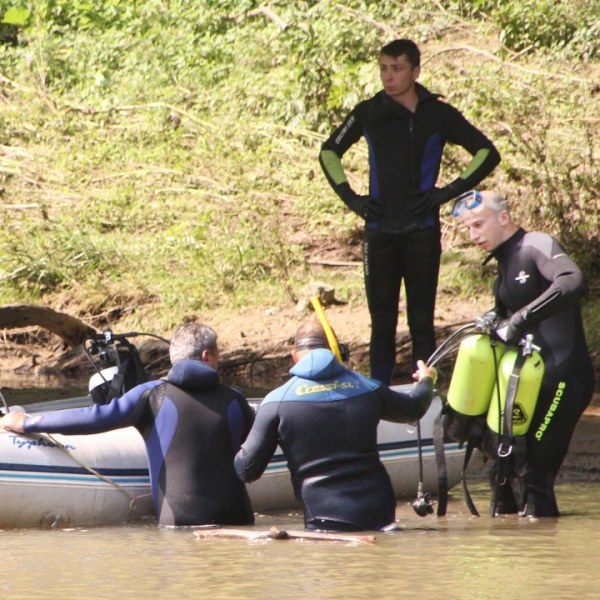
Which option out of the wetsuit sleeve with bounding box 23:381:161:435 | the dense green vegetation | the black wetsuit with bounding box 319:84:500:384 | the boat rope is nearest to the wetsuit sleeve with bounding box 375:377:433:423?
the wetsuit sleeve with bounding box 23:381:161:435

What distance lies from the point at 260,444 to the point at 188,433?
58cm

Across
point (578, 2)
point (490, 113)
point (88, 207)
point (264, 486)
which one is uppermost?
point (578, 2)

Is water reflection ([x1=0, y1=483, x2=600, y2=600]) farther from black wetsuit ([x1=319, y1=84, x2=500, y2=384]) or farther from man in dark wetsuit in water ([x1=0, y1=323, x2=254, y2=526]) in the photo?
black wetsuit ([x1=319, y1=84, x2=500, y2=384])

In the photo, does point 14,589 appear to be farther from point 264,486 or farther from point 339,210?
point 339,210

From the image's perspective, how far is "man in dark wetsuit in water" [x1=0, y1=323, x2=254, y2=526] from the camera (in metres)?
6.84

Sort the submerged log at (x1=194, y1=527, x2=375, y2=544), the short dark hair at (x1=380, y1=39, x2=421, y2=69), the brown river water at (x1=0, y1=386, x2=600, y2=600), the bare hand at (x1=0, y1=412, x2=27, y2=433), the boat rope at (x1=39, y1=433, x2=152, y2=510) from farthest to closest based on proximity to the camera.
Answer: the short dark hair at (x1=380, y1=39, x2=421, y2=69)
the boat rope at (x1=39, y1=433, x2=152, y2=510)
the bare hand at (x1=0, y1=412, x2=27, y2=433)
the submerged log at (x1=194, y1=527, x2=375, y2=544)
the brown river water at (x1=0, y1=386, x2=600, y2=600)

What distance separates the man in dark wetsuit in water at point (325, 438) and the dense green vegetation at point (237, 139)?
217 inches

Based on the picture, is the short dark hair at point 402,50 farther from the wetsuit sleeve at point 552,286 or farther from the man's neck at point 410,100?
the wetsuit sleeve at point 552,286

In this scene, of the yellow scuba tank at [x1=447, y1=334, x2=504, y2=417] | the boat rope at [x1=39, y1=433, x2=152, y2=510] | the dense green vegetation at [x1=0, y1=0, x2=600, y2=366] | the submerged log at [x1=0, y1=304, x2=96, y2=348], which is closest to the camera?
the yellow scuba tank at [x1=447, y1=334, x2=504, y2=417]

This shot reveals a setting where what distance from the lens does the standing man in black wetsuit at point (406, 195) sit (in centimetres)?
845

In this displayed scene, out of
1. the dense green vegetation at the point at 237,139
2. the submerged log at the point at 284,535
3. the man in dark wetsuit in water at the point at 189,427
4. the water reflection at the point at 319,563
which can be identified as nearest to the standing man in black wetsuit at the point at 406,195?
the water reflection at the point at 319,563

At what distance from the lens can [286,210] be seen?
15.0m

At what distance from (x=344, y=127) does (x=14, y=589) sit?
4.04 meters

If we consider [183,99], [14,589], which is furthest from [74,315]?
[14,589]
